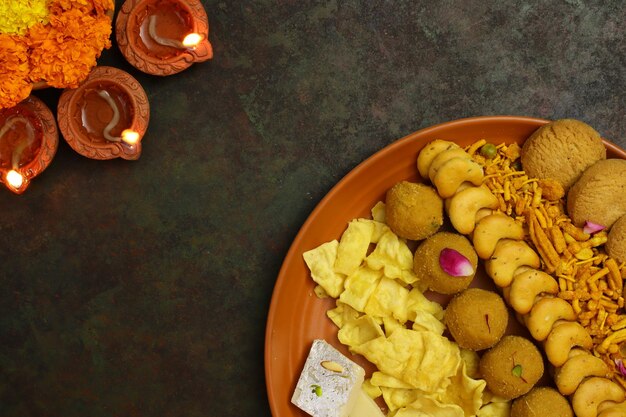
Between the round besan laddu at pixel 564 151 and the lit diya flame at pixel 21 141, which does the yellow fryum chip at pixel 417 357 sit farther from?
the lit diya flame at pixel 21 141

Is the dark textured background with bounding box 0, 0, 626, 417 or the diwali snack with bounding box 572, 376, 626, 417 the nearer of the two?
the diwali snack with bounding box 572, 376, 626, 417

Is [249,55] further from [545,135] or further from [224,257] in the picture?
[545,135]

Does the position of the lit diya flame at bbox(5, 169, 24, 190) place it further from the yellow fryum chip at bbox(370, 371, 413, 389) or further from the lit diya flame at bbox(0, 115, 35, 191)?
the yellow fryum chip at bbox(370, 371, 413, 389)

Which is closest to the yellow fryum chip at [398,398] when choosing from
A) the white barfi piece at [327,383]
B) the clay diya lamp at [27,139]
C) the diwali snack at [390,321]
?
the diwali snack at [390,321]

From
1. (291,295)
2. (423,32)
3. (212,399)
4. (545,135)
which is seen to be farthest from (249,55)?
(212,399)

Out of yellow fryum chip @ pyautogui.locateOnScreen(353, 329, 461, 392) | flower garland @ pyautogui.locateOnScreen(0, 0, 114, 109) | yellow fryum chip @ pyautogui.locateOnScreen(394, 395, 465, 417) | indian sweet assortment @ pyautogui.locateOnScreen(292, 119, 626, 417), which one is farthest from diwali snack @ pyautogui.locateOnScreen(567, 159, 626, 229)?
flower garland @ pyautogui.locateOnScreen(0, 0, 114, 109)

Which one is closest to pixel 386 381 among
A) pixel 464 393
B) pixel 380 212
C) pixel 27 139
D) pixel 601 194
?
pixel 464 393
